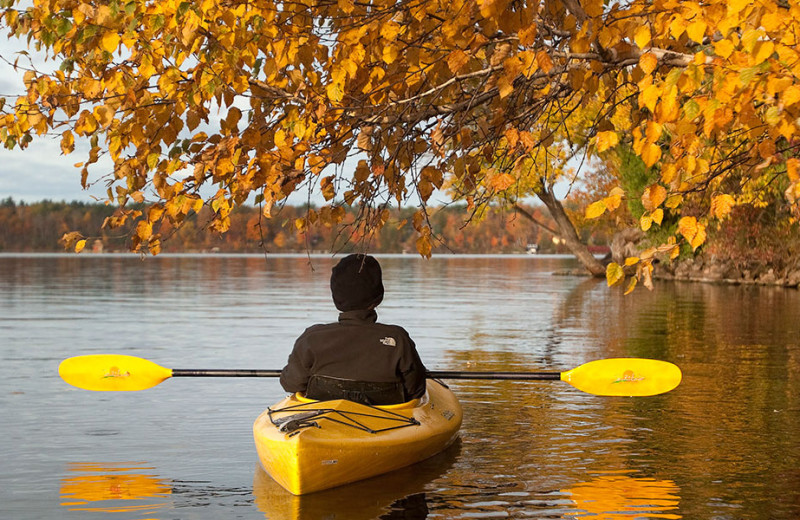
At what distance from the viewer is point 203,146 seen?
8047mm

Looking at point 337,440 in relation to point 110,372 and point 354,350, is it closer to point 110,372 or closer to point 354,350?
point 354,350

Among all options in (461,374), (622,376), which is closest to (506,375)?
(461,374)

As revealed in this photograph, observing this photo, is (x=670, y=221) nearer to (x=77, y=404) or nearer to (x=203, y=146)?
(x=77, y=404)

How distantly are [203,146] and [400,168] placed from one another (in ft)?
5.17

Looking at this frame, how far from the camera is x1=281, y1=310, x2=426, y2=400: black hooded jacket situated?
827 centimetres

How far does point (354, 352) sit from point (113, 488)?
2.08m

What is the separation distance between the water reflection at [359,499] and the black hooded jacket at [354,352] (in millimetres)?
784

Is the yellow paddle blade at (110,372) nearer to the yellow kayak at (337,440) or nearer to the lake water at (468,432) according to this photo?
the lake water at (468,432)

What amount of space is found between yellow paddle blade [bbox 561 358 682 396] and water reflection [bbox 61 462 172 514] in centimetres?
384

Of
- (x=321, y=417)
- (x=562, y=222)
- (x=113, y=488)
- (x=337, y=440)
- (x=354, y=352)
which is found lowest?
(x=113, y=488)

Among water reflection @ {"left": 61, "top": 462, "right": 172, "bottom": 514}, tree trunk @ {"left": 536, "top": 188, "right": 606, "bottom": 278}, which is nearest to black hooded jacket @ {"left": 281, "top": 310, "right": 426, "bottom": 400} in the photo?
water reflection @ {"left": 61, "top": 462, "right": 172, "bottom": 514}

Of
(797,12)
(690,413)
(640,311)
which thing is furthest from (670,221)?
(797,12)

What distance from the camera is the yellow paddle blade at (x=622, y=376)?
968 centimetres

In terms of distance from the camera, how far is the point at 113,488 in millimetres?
8141
